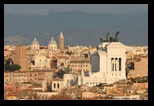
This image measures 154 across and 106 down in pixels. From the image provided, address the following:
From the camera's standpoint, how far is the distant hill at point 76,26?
4916 cm

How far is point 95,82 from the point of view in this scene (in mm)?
21859

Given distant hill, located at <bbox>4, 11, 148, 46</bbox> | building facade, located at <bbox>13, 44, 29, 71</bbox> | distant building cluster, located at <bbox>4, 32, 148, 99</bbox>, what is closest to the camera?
distant building cluster, located at <bbox>4, 32, 148, 99</bbox>

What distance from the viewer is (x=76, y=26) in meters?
54.7

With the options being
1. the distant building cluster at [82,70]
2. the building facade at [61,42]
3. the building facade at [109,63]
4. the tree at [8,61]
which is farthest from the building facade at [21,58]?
the building facade at [61,42]

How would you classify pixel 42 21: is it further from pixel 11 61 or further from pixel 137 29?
pixel 11 61

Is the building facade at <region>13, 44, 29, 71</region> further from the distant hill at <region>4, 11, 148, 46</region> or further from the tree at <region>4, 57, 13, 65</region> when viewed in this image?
the distant hill at <region>4, 11, 148, 46</region>

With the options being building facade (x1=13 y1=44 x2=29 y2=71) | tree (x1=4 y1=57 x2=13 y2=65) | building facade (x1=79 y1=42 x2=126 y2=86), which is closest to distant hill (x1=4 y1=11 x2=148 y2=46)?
building facade (x1=13 y1=44 x2=29 y2=71)

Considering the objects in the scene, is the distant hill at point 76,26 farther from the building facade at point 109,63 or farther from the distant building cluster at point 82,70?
the building facade at point 109,63

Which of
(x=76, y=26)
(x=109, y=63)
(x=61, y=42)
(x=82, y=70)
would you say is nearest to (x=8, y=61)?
(x=82, y=70)

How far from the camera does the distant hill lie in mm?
49156

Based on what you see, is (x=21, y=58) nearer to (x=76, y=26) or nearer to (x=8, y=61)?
(x=8, y=61)

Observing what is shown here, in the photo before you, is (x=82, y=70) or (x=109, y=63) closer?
(x=109, y=63)

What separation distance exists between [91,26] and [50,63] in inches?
740
